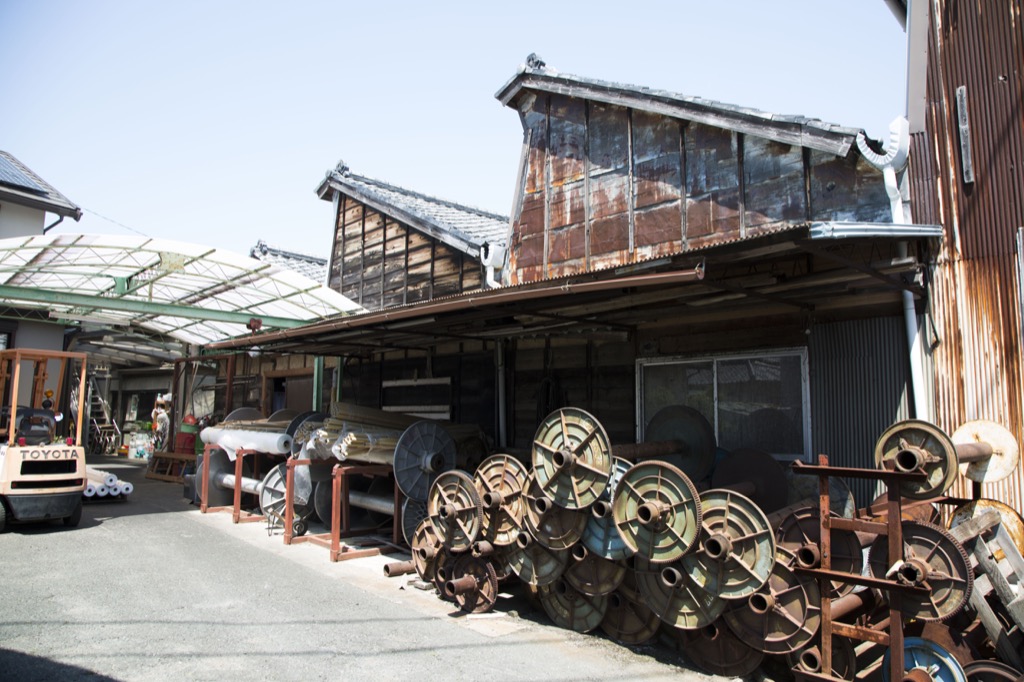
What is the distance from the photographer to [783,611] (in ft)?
15.0

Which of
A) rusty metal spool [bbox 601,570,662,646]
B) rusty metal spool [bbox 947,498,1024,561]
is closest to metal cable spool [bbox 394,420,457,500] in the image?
rusty metal spool [bbox 601,570,662,646]

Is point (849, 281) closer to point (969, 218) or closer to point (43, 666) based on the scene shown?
point (969, 218)

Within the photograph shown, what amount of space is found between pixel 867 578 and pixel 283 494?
8.91m

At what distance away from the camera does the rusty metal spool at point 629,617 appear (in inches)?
215

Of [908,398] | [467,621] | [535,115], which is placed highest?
[535,115]

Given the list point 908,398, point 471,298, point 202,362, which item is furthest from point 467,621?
point 202,362

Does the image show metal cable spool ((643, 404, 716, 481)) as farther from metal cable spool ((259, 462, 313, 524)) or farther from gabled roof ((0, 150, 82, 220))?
gabled roof ((0, 150, 82, 220))

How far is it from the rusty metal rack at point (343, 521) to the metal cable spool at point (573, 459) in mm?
3165

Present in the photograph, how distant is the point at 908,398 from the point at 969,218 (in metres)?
1.71

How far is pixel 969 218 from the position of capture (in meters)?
5.80

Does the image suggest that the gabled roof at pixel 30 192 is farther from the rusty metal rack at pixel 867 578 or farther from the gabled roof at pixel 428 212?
the rusty metal rack at pixel 867 578

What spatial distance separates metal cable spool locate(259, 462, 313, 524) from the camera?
32.5 ft

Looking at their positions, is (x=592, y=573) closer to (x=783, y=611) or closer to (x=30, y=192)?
(x=783, y=611)

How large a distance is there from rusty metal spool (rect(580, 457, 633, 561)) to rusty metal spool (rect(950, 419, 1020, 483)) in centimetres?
265
